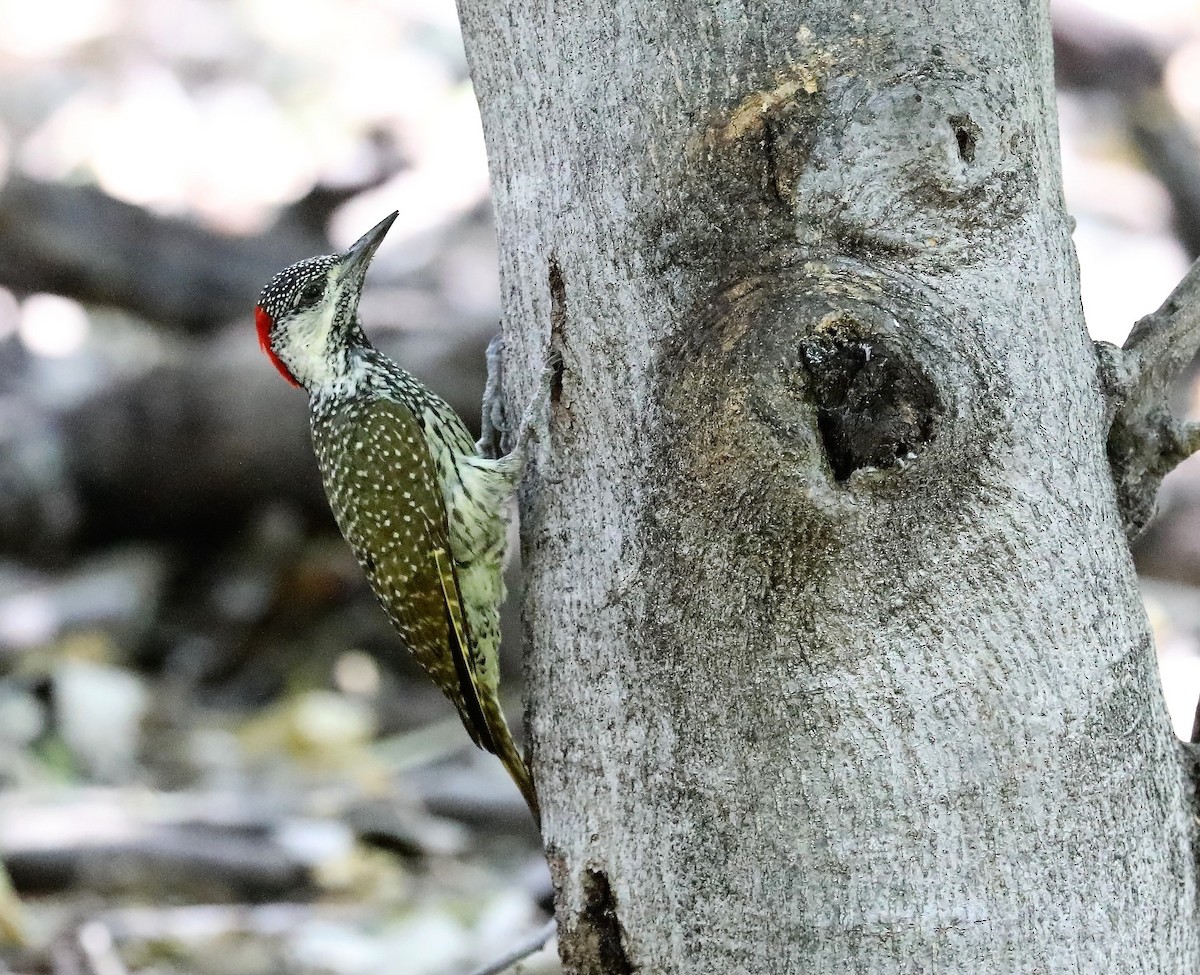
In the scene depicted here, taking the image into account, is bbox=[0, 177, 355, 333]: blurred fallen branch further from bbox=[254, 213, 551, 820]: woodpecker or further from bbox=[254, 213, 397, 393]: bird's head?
bbox=[254, 213, 551, 820]: woodpecker

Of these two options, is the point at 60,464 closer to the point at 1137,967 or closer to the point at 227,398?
the point at 227,398

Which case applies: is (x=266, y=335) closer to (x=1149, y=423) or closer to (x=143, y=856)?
(x=143, y=856)

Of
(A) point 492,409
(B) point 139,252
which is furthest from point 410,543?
(B) point 139,252

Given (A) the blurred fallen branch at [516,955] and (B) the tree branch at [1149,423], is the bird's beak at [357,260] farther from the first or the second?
(B) the tree branch at [1149,423]

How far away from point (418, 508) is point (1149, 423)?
1.64m

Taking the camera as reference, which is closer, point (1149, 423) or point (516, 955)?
point (1149, 423)

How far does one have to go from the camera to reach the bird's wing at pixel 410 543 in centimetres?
319

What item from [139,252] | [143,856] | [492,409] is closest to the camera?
[492,409]

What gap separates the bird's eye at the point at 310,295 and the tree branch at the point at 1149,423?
7.29 ft

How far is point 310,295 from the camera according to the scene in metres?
3.82

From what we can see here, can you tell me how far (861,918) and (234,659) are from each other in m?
4.64

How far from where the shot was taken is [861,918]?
1.88 meters

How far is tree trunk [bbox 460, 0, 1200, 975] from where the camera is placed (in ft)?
6.01

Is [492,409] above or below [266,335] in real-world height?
below
